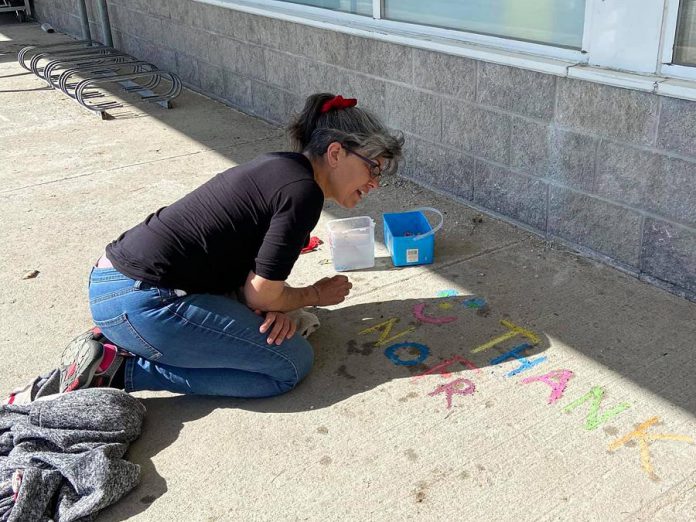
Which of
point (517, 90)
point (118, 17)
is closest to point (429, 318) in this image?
point (517, 90)

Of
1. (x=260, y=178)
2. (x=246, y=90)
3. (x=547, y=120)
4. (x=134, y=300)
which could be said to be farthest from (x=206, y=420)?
(x=246, y=90)

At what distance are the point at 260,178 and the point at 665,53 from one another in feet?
6.10

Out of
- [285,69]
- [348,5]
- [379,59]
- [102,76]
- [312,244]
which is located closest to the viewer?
[312,244]

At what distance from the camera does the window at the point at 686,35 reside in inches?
129

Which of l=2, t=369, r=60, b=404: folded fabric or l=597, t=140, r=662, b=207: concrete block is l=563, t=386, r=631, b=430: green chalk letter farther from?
l=2, t=369, r=60, b=404: folded fabric

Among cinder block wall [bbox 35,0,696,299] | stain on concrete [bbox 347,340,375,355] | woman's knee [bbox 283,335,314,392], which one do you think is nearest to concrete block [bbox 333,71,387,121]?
cinder block wall [bbox 35,0,696,299]

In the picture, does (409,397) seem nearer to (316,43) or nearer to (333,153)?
(333,153)

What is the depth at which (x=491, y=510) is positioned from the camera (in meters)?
2.36

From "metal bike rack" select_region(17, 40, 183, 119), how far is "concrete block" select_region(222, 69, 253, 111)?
1.99ft

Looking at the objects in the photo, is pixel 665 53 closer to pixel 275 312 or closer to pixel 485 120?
pixel 485 120

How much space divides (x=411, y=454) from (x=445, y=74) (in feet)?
8.47

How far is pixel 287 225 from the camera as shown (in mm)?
2682

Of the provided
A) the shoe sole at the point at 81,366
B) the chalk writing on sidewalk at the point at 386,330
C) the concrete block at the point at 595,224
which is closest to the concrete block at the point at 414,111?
the concrete block at the point at 595,224

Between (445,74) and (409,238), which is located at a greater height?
(445,74)
